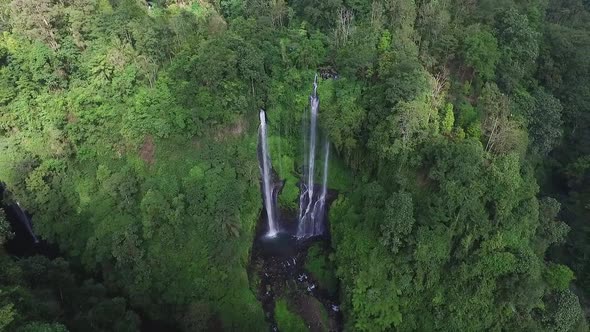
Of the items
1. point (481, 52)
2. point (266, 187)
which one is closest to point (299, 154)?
point (266, 187)

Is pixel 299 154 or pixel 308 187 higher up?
pixel 299 154

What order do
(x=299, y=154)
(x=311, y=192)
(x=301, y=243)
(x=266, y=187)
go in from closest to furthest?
(x=301, y=243) < (x=266, y=187) < (x=311, y=192) < (x=299, y=154)

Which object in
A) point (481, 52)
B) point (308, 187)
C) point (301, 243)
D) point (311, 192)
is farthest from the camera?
point (308, 187)

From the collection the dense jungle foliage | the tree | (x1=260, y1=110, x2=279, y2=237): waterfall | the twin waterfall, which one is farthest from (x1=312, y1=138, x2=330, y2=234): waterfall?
the tree

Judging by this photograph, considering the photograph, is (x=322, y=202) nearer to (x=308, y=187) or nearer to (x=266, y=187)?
(x=308, y=187)

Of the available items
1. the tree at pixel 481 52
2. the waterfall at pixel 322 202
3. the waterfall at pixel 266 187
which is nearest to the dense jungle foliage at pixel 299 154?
the tree at pixel 481 52

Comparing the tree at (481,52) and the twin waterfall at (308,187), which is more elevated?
the tree at (481,52)

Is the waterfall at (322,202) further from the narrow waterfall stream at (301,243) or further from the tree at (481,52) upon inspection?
the tree at (481,52)
